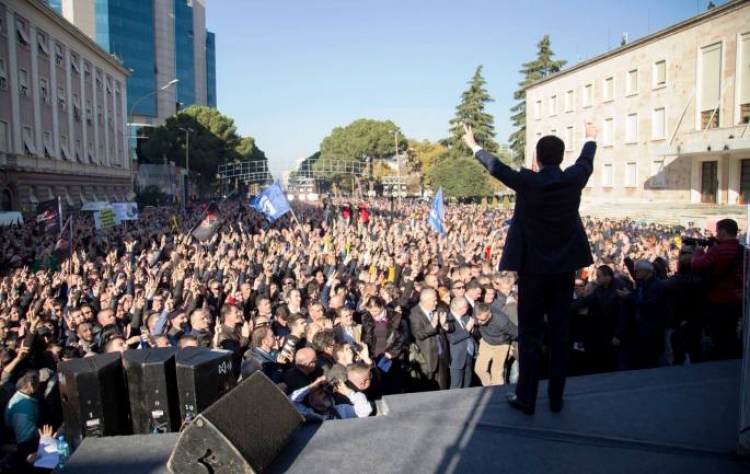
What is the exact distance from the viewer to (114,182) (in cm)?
5141

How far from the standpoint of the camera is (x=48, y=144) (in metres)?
37.4

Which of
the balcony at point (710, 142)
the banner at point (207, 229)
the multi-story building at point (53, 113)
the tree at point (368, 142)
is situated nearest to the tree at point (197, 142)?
the multi-story building at point (53, 113)

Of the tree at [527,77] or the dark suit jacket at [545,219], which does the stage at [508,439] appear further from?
the tree at [527,77]

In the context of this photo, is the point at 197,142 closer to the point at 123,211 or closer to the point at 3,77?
the point at 3,77

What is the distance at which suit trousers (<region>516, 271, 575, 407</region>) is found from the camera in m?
3.25

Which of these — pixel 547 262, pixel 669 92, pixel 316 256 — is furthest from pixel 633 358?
pixel 669 92

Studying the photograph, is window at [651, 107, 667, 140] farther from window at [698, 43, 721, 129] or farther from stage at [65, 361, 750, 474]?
stage at [65, 361, 750, 474]

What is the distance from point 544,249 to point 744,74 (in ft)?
120

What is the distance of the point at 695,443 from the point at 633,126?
4293 cm

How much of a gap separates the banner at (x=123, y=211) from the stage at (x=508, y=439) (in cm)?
1867

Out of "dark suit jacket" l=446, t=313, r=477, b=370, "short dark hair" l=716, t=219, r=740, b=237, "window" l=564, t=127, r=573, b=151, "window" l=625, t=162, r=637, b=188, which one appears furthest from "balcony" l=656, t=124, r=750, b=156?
"dark suit jacket" l=446, t=313, r=477, b=370

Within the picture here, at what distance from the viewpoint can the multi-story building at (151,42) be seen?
79.2m

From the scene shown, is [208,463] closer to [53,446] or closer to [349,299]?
[53,446]

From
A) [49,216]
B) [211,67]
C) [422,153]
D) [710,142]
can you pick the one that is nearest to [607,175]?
[710,142]
